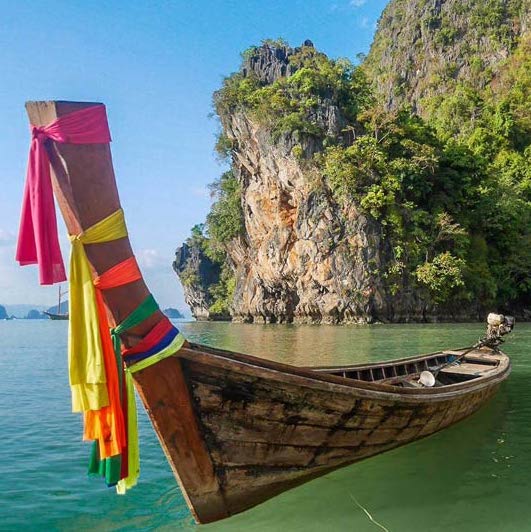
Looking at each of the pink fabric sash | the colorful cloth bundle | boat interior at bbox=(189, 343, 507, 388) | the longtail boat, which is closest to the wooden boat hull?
the longtail boat

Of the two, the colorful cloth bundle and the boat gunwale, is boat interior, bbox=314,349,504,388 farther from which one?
the colorful cloth bundle

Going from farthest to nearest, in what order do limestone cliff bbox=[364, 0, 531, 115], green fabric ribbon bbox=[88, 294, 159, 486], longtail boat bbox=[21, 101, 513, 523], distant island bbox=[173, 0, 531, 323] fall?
1. limestone cliff bbox=[364, 0, 531, 115]
2. distant island bbox=[173, 0, 531, 323]
3. green fabric ribbon bbox=[88, 294, 159, 486]
4. longtail boat bbox=[21, 101, 513, 523]

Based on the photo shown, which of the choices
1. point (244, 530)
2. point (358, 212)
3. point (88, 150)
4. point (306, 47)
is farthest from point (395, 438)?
point (306, 47)

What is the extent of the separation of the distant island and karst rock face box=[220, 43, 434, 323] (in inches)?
3.9

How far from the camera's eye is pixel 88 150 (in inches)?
121

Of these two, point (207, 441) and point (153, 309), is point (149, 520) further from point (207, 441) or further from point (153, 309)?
point (153, 309)

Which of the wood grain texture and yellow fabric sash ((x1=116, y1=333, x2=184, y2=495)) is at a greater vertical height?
the wood grain texture

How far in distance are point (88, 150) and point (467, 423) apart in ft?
21.1

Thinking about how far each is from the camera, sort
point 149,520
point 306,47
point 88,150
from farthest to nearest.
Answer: point 306,47, point 149,520, point 88,150

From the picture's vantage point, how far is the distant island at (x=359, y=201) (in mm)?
32031

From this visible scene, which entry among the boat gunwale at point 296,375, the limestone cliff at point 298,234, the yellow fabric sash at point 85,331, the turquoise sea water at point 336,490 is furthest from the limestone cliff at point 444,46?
the yellow fabric sash at point 85,331

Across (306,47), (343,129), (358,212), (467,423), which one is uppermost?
(306,47)

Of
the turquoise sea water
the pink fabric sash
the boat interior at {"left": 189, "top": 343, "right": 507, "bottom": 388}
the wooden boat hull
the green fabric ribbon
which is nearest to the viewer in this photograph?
the pink fabric sash

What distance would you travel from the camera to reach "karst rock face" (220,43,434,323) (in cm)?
3206
